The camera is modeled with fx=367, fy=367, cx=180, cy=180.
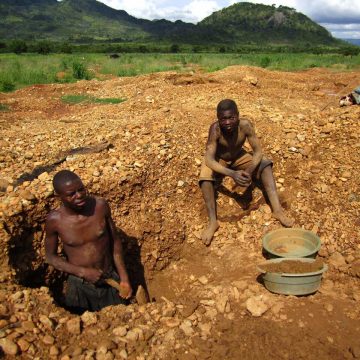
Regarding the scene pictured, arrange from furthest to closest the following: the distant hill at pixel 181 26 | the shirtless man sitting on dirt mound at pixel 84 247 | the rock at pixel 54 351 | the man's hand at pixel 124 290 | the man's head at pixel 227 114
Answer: the distant hill at pixel 181 26
the man's head at pixel 227 114
the man's hand at pixel 124 290
the shirtless man sitting on dirt mound at pixel 84 247
the rock at pixel 54 351

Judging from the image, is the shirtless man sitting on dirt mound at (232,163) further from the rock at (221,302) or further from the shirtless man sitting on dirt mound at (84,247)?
the shirtless man sitting on dirt mound at (84,247)

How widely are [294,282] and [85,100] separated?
746 centimetres

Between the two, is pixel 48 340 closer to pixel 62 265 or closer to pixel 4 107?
pixel 62 265

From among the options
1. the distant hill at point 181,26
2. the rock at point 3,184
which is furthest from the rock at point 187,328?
the distant hill at point 181,26

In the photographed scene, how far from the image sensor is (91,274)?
310cm

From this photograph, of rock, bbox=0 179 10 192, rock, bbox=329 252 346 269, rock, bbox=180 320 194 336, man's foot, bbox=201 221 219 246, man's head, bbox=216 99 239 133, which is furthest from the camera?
man's foot, bbox=201 221 219 246

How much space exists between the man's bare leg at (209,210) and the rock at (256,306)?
1.09 metres

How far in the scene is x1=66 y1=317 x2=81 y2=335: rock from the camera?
261 centimetres

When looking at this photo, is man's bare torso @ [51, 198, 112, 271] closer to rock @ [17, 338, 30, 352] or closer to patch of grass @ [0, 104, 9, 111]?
rock @ [17, 338, 30, 352]

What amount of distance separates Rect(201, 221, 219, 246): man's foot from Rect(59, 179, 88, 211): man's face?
5.41 ft

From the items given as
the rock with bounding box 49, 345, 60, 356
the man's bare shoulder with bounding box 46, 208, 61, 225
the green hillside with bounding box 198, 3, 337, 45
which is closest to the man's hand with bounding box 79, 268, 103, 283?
the man's bare shoulder with bounding box 46, 208, 61, 225

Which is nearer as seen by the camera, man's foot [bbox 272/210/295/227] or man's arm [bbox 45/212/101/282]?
man's arm [bbox 45/212/101/282]

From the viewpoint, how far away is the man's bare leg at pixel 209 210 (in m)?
4.05

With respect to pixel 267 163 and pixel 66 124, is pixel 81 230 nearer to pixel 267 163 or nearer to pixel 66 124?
pixel 267 163
